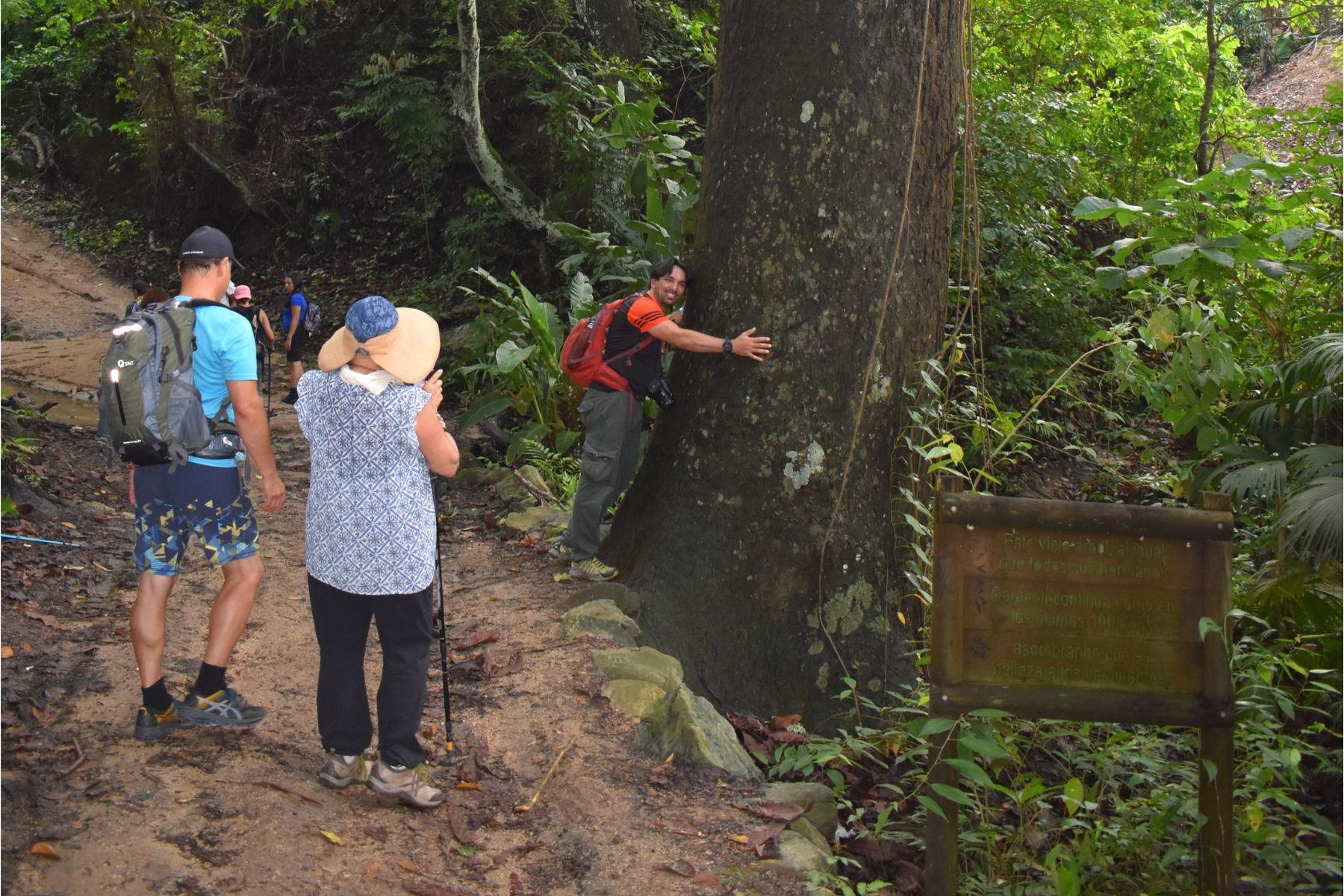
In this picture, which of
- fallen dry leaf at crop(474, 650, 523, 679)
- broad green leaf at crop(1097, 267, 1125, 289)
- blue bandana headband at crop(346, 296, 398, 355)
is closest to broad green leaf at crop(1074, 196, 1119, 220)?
broad green leaf at crop(1097, 267, 1125, 289)

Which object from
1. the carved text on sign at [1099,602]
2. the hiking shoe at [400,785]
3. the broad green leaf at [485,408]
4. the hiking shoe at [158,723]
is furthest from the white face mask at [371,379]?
the broad green leaf at [485,408]

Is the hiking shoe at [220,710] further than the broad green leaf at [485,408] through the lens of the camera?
No

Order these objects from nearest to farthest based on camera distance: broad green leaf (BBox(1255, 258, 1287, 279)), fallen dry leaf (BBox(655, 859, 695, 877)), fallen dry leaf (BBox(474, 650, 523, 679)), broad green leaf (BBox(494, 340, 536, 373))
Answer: fallen dry leaf (BBox(655, 859, 695, 877)), broad green leaf (BBox(1255, 258, 1287, 279)), fallen dry leaf (BBox(474, 650, 523, 679)), broad green leaf (BBox(494, 340, 536, 373))

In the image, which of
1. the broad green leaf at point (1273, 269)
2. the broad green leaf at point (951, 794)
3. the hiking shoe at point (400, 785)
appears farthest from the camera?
the broad green leaf at point (1273, 269)

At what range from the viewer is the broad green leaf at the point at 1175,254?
3969mm

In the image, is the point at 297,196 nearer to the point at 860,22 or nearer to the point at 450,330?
the point at 450,330

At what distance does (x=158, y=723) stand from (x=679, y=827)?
1.99m

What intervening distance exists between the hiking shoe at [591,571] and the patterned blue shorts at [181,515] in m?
2.18

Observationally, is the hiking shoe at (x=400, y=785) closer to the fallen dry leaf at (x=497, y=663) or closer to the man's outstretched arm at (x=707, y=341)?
the fallen dry leaf at (x=497, y=663)

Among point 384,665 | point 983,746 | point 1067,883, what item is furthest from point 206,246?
point 1067,883

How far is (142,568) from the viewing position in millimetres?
3709

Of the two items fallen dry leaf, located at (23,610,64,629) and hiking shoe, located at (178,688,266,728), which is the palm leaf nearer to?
hiking shoe, located at (178,688,266,728)

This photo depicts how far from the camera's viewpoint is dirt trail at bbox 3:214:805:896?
3.08 metres

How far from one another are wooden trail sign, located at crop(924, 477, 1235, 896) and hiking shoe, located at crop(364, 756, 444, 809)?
1.79m
